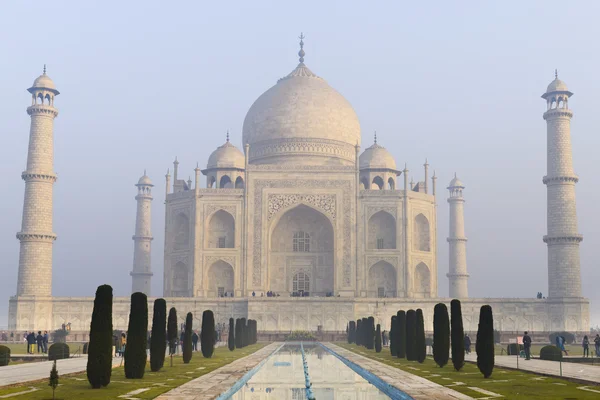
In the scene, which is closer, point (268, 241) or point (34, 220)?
point (34, 220)

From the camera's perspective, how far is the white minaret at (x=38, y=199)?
34.2m

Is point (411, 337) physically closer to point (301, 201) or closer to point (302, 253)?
point (301, 201)

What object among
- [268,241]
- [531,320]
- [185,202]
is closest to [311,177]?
[268,241]

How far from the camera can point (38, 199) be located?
34.9 meters

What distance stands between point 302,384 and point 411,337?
7114mm

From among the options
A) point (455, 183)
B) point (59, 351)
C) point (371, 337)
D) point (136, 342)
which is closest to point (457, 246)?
point (455, 183)

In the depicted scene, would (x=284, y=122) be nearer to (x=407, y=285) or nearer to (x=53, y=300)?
(x=407, y=285)

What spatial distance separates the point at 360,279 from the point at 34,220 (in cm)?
1452

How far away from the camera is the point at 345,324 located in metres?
34.7

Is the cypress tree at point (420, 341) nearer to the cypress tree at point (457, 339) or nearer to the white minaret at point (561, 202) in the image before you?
the cypress tree at point (457, 339)

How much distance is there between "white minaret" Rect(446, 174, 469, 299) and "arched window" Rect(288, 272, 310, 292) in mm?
10242

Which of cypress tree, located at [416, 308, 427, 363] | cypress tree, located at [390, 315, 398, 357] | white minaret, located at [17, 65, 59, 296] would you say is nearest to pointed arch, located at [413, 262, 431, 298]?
white minaret, located at [17, 65, 59, 296]

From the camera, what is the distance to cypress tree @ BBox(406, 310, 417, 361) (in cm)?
1912

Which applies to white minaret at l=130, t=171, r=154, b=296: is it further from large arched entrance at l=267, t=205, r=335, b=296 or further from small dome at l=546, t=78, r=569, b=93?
small dome at l=546, t=78, r=569, b=93
